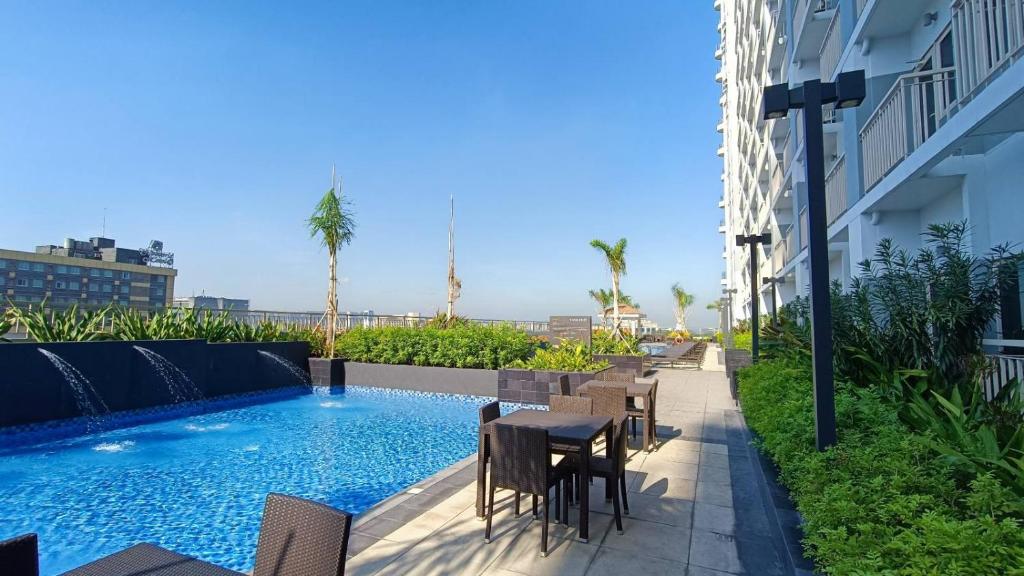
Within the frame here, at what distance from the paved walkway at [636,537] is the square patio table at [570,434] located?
8.8 inches

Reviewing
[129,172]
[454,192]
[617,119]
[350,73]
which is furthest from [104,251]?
[617,119]

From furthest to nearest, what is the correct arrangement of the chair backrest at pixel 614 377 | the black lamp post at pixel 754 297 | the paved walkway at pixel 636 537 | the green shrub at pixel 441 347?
the green shrub at pixel 441 347 → the black lamp post at pixel 754 297 → the chair backrest at pixel 614 377 → the paved walkway at pixel 636 537

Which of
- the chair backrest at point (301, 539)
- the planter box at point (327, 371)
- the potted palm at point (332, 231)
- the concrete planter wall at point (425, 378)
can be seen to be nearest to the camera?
the chair backrest at point (301, 539)

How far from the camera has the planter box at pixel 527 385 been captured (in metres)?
10.6

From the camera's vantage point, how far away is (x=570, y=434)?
400cm

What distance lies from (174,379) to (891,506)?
1287 cm

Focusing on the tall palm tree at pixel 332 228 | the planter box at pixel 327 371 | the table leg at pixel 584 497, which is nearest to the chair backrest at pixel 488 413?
the table leg at pixel 584 497

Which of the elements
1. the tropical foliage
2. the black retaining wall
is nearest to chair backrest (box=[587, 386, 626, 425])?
the tropical foliage

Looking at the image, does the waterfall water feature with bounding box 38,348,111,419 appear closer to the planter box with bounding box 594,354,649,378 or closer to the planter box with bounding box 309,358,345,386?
the planter box with bounding box 309,358,345,386

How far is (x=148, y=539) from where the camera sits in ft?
14.6

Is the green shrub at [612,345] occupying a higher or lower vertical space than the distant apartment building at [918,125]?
lower

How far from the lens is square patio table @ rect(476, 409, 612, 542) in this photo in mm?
3648

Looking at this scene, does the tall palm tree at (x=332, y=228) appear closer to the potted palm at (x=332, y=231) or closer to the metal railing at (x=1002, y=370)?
the potted palm at (x=332, y=231)

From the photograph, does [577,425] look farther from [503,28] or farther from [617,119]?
[617,119]
